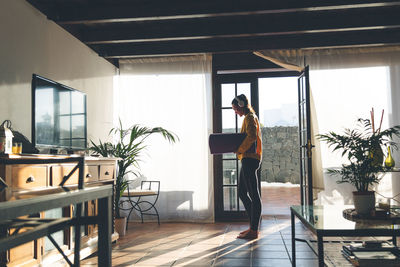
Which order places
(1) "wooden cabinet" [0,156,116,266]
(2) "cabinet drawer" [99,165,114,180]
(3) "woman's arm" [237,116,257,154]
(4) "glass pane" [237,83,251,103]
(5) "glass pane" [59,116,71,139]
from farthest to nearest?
(4) "glass pane" [237,83,251,103] → (3) "woman's arm" [237,116,257,154] → (2) "cabinet drawer" [99,165,114,180] → (5) "glass pane" [59,116,71,139] → (1) "wooden cabinet" [0,156,116,266]

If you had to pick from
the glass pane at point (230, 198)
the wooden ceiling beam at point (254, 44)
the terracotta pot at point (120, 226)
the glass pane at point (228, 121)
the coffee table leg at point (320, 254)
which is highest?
the wooden ceiling beam at point (254, 44)

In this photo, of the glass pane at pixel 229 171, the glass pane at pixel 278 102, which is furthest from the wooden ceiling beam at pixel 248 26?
the glass pane at pixel 278 102

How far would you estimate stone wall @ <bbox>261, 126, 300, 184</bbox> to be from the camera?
9898 millimetres

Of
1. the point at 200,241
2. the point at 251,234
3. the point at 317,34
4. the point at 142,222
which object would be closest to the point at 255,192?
the point at 251,234

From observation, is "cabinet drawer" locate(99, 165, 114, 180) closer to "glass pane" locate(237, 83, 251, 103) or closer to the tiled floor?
the tiled floor

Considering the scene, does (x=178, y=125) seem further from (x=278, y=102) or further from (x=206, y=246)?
(x=278, y=102)

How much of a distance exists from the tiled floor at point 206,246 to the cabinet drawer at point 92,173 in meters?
0.67

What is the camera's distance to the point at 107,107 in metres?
Answer: 5.02

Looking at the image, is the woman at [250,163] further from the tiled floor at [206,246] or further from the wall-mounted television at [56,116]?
the wall-mounted television at [56,116]

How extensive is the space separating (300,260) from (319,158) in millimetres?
2141

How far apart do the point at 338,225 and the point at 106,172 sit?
87.6 inches

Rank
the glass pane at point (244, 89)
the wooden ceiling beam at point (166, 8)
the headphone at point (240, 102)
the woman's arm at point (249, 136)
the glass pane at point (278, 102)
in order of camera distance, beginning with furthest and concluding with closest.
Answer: the glass pane at point (278, 102), the glass pane at point (244, 89), the headphone at point (240, 102), the woman's arm at point (249, 136), the wooden ceiling beam at point (166, 8)

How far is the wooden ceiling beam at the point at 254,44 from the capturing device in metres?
4.73

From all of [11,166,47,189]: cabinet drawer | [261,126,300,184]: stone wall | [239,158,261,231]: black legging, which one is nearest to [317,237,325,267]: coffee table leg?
[11,166,47,189]: cabinet drawer
